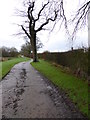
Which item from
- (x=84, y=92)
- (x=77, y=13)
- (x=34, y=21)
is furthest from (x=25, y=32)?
(x=84, y=92)

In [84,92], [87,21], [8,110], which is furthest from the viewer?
[87,21]

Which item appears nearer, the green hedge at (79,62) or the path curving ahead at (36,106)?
the path curving ahead at (36,106)

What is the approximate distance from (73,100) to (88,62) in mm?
3996

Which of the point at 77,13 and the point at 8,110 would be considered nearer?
the point at 8,110

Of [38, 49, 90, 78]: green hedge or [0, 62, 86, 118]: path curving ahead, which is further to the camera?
[38, 49, 90, 78]: green hedge

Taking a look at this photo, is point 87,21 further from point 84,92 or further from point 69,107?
point 69,107

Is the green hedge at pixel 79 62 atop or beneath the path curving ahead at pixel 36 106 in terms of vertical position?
atop

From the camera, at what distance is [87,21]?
9.90 m

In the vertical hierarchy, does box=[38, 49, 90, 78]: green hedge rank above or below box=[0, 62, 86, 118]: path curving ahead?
above

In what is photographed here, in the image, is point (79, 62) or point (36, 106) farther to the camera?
point (79, 62)

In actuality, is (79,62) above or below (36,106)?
above

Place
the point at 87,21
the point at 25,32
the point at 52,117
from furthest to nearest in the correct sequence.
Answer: the point at 25,32
the point at 87,21
the point at 52,117

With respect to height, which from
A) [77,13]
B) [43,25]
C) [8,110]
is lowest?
[8,110]

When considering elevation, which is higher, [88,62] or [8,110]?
[88,62]
